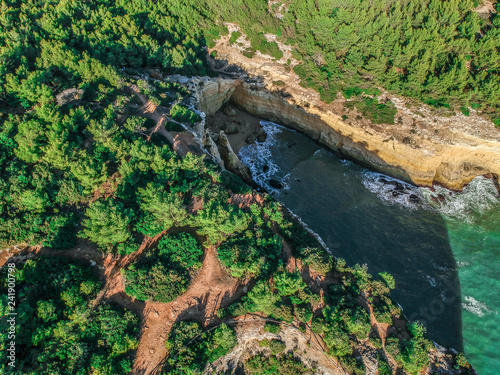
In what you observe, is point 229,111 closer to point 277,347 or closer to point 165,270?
point 165,270

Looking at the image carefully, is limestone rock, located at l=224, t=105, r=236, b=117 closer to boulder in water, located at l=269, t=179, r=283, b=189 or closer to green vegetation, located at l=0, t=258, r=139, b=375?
boulder in water, located at l=269, t=179, r=283, b=189

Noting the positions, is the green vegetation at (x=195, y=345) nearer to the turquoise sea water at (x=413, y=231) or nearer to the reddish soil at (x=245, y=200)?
the reddish soil at (x=245, y=200)

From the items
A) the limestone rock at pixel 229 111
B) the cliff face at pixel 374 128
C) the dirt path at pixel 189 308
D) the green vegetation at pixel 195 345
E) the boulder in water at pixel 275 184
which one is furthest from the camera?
the limestone rock at pixel 229 111

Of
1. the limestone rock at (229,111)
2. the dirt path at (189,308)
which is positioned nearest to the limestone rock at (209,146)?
the limestone rock at (229,111)

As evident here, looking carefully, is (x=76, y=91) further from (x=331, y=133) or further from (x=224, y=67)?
(x=331, y=133)

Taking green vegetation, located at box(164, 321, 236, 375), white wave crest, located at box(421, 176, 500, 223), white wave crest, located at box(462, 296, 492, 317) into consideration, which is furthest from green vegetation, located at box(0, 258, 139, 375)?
white wave crest, located at box(421, 176, 500, 223)

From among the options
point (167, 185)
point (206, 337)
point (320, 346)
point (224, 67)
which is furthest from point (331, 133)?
point (206, 337)

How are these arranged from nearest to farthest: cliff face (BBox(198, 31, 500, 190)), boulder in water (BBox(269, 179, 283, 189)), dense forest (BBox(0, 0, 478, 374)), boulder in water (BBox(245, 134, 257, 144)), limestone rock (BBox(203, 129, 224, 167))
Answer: dense forest (BBox(0, 0, 478, 374)) < limestone rock (BBox(203, 129, 224, 167)) < cliff face (BBox(198, 31, 500, 190)) < boulder in water (BBox(269, 179, 283, 189)) < boulder in water (BBox(245, 134, 257, 144))
